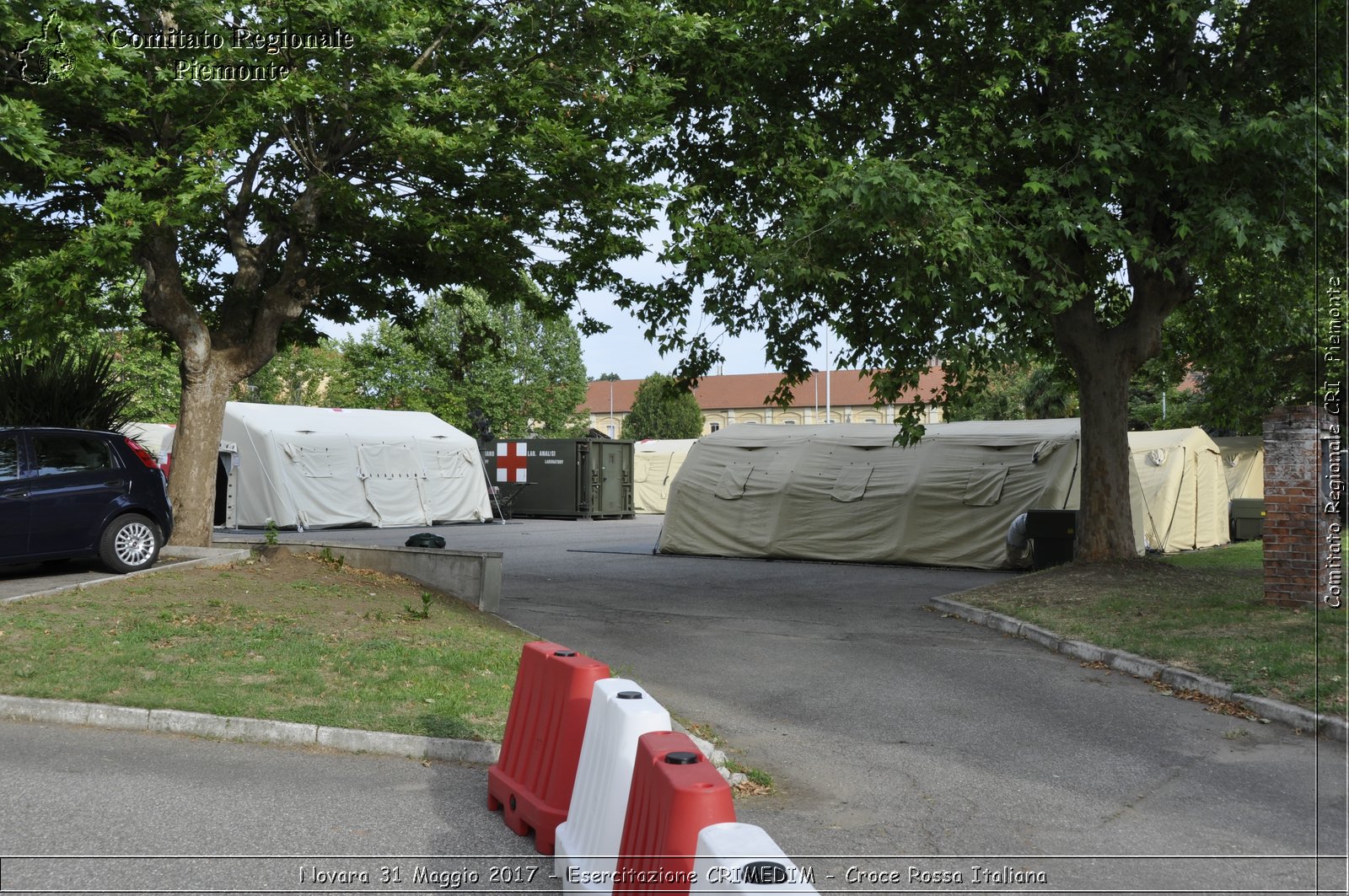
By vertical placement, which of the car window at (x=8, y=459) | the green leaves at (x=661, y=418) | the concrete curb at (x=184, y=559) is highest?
the green leaves at (x=661, y=418)

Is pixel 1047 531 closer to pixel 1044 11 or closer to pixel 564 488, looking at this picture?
pixel 1044 11

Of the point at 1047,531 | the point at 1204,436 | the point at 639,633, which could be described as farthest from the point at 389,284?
the point at 1204,436

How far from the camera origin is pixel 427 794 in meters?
5.84

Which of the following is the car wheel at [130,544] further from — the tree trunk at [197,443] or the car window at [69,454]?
the tree trunk at [197,443]

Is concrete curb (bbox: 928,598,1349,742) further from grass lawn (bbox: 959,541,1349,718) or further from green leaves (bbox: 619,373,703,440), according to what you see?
green leaves (bbox: 619,373,703,440)

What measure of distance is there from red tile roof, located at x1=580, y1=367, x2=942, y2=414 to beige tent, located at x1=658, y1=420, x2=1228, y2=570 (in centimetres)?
6474

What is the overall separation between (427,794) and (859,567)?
14538mm

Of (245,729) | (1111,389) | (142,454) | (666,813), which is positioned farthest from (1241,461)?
(666,813)

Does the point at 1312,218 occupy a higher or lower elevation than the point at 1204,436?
higher

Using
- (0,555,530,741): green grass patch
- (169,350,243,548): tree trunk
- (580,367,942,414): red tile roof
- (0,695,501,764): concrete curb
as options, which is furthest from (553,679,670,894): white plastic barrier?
(580,367,942,414): red tile roof

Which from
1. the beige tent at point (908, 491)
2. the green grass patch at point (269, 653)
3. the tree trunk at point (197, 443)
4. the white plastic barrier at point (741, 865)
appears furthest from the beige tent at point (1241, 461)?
the white plastic barrier at point (741, 865)

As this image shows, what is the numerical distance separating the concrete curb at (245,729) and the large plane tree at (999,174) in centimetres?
705

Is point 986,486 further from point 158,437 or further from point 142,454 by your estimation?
point 158,437

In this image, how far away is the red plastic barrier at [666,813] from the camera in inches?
129
